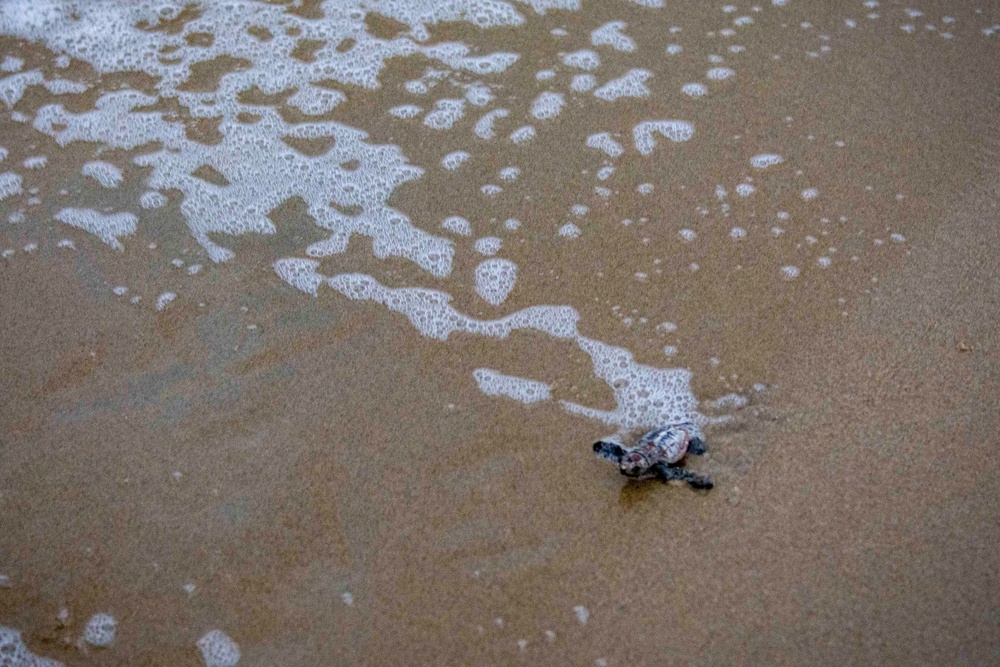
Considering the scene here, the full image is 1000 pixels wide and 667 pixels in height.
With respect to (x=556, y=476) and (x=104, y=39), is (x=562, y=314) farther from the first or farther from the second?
(x=104, y=39)

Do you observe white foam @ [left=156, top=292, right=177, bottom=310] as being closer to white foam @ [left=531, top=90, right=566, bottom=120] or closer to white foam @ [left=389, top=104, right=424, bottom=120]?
white foam @ [left=389, top=104, right=424, bottom=120]

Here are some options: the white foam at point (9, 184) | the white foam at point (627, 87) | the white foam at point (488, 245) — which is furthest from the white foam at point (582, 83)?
the white foam at point (9, 184)

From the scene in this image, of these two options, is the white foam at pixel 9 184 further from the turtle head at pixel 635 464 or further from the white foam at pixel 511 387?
the turtle head at pixel 635 464

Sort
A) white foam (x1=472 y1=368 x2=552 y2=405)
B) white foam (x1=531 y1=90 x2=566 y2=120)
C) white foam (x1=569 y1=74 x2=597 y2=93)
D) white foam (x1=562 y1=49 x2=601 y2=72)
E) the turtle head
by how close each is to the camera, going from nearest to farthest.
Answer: the turtle head → white foam (x1=472 y1=368 x2=552 y2=405) → white foam (x1=531 y1=90 x2=566 y2=120) → white foam (x1=569 y1=74 x2=597 y2=93) → white foam (x1=562 y1=49 x2=601 y2=72)

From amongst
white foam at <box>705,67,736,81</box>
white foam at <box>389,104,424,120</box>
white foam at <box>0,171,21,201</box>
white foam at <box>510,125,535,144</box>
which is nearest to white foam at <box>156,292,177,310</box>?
white foam at <box>0,171,21,201</box>

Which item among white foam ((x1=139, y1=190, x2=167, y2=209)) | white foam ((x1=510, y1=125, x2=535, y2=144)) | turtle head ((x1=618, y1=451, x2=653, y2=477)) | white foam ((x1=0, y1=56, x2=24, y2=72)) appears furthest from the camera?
white foam ((x1=0, y1=56, x2=24, y2=72))

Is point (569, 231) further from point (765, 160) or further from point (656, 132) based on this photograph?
point (765, 160)
